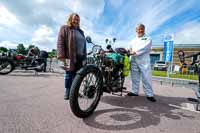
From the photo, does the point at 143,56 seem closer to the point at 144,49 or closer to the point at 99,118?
the point at 144,49

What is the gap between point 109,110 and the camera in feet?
7.91

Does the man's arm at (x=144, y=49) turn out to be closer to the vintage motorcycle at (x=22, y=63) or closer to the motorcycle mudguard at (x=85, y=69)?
the motorcycle mudguard at (x=85, y=69)

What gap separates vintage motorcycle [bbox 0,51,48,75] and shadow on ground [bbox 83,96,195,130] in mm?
5210

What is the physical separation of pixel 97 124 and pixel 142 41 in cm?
194

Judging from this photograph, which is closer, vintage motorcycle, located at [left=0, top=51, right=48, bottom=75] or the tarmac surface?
the tarmac surface

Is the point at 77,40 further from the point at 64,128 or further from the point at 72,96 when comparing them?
the point at 64,128

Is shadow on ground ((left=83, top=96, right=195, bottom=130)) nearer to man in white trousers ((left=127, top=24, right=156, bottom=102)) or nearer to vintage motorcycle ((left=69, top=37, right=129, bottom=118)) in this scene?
vintage motorcycle ((left=69, top=37, right=129, bottom=118))

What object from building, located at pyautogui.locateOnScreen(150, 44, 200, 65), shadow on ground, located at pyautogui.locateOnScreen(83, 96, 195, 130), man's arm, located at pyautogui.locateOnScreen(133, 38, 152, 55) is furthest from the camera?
building, located at pyautogui.locateOnScreen(150, 44, 200, 65)

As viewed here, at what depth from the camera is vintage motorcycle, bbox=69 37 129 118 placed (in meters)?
1.98

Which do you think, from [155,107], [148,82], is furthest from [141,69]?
[155,107]

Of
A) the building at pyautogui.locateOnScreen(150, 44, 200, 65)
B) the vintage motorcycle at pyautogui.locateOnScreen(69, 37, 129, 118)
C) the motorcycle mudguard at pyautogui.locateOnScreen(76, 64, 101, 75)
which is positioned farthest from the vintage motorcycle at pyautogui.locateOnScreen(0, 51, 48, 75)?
the building at pyautogui.locateOnScreen(150, 44, 200, 65)

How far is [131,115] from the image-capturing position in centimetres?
226

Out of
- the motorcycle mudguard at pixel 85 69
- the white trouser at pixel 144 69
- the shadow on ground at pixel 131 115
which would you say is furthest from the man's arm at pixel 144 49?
the motorcycle mudguard at pixel 85 69

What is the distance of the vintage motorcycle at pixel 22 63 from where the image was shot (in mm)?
6371
